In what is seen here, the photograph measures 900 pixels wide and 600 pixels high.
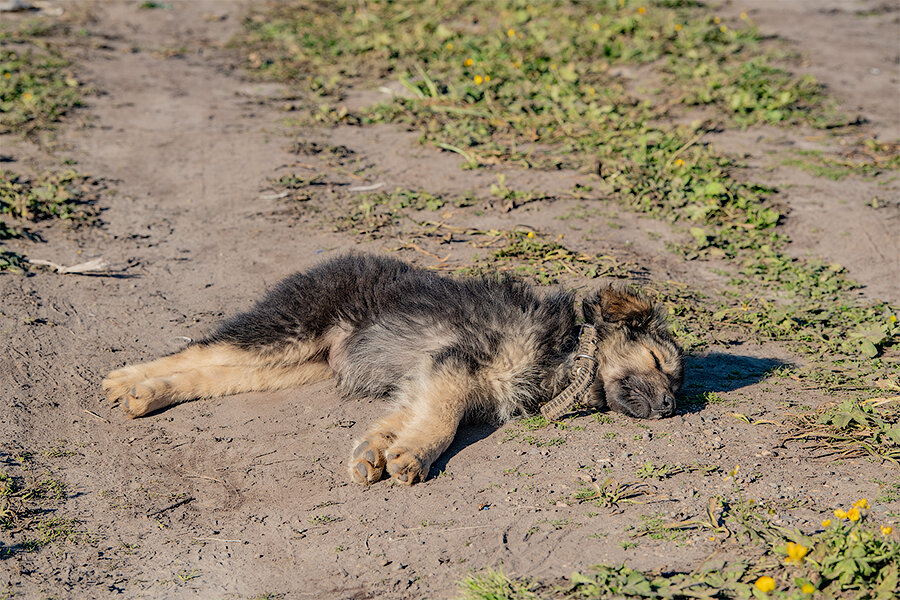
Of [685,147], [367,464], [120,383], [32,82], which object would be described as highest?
[32,82]

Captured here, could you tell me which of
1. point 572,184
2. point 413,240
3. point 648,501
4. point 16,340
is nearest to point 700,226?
point 572,184

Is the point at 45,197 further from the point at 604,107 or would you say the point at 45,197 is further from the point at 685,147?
the point at 685,147

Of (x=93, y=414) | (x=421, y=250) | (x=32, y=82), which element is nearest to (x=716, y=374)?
(x=421, y=250)

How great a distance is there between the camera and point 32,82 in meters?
8.69

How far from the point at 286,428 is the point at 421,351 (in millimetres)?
823

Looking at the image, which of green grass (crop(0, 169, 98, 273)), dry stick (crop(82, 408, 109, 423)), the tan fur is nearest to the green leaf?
the tan fur

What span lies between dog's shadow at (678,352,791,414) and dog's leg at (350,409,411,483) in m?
1.57

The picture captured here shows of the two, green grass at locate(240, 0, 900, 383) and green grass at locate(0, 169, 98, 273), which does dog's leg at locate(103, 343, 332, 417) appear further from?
green grass at locate(0, 169, 98, 273)

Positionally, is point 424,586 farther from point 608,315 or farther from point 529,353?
point 608,315

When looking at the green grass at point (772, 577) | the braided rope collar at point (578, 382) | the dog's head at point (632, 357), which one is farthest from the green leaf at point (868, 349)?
the green grass at point (772, 577)

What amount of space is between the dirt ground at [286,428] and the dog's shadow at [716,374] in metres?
0.02

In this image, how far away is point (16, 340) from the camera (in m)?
5.00

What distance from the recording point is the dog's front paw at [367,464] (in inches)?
154

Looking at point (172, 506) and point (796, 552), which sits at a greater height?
point (796, 552)
